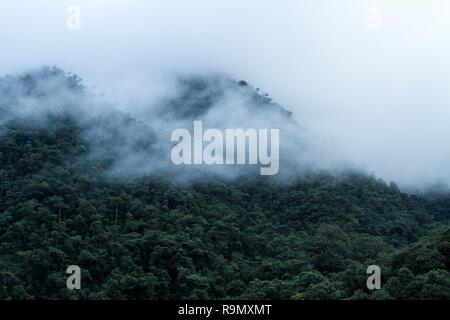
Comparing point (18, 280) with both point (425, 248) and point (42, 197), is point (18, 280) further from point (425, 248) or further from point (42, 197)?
point (425, 248)

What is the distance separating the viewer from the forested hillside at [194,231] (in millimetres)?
25688

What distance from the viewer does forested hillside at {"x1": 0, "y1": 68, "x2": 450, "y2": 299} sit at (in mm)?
25688

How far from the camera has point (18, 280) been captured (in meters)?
25.6

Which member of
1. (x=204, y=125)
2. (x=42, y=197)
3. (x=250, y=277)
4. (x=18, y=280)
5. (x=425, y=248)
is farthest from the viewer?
(x=204, y=125)

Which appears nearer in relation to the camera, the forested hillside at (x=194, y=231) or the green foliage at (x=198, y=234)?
the green foliage at (x=198, y=234)

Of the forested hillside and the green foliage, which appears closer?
the green foliage

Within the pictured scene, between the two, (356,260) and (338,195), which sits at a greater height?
(338,195)

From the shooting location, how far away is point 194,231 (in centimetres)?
3195

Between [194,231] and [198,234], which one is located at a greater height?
[194,231]

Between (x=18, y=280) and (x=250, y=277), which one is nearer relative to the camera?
(x=18, y=280)

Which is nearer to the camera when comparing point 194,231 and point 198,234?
point 198,234

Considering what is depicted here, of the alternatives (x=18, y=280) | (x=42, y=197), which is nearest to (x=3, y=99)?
(x=42, y=197)
